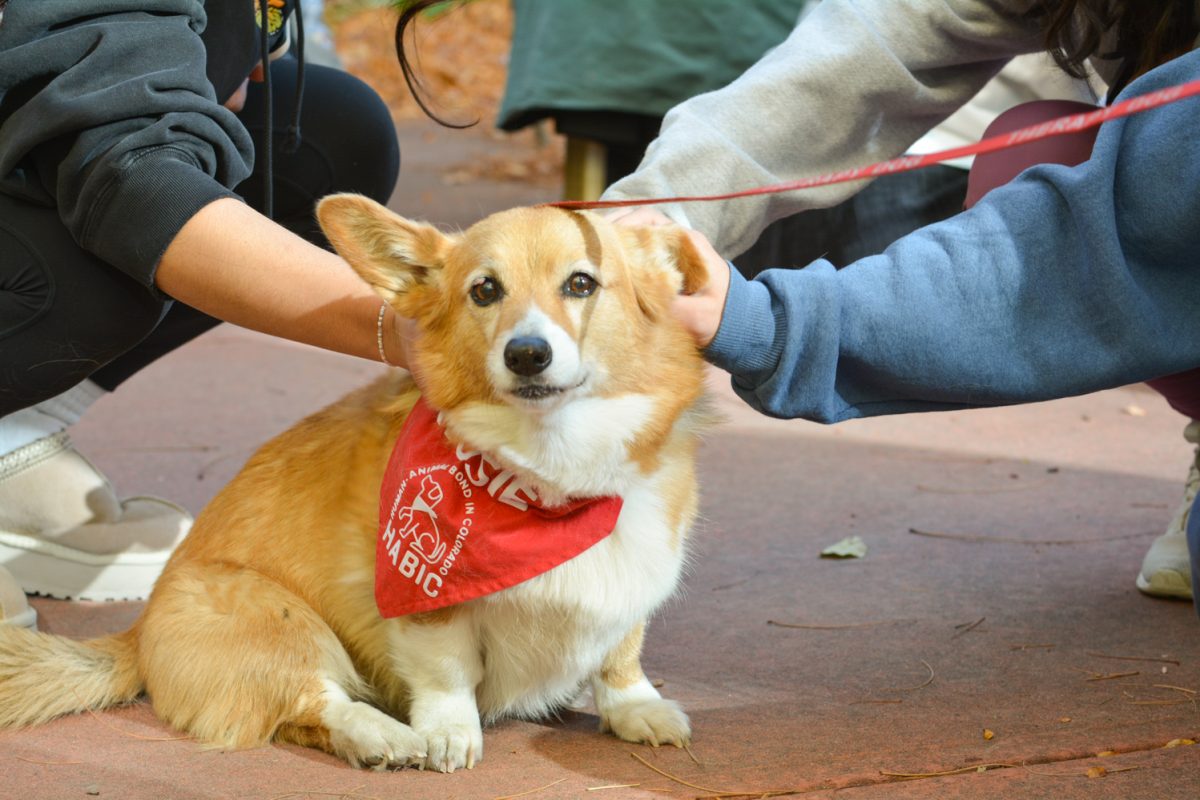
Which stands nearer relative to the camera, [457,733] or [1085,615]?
[457,733]

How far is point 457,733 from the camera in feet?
6.30

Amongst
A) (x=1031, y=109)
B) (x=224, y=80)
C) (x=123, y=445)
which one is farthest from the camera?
Result: (x=123, y=445)

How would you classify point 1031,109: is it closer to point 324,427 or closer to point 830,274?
point 830,274

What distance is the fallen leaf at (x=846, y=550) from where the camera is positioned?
111 inches

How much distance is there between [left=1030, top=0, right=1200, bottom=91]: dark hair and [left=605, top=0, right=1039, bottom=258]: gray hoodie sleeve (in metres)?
0.11

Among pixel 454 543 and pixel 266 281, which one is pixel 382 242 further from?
pixel 454 543

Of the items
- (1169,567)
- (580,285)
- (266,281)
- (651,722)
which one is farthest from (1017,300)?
(266,281)

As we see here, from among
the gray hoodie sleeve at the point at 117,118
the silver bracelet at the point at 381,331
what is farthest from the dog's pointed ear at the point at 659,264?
the gray hoodie sleeve at the point at 117,118

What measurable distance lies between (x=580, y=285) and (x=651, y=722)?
2.25ft

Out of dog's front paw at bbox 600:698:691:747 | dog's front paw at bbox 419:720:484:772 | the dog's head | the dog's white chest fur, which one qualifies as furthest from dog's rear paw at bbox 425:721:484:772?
the dog's head

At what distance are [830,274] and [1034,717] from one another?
790mm

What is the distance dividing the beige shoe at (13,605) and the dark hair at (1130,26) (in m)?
2.07

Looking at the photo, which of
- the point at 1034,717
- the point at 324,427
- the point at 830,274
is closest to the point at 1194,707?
the point at 1034,717

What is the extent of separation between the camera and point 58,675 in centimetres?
207
